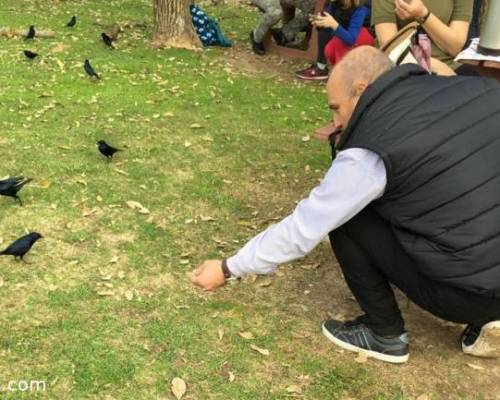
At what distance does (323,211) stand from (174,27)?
6.63 m

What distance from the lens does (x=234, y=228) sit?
420 cm

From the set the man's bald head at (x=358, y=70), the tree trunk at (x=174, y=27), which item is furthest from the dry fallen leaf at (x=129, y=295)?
the tree trunk at (x=174, y=27)

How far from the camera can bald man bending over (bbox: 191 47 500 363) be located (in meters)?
2.33

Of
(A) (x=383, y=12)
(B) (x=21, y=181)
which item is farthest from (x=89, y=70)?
(A) (x=383, y=12)

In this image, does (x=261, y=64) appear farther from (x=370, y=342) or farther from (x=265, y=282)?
(x=370, y=342)

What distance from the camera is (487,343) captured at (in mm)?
2965

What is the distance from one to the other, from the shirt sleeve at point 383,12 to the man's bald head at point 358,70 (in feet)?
5.62

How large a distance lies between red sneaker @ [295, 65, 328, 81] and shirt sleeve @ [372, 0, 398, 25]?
3.68 meters

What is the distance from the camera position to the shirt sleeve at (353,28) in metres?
6.05

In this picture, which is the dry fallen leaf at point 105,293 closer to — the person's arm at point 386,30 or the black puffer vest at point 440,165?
the black puffer vest at point 440,165

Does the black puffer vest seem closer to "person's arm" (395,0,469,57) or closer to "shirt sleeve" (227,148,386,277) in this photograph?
"shirt sleeve" (227,148,386,277)

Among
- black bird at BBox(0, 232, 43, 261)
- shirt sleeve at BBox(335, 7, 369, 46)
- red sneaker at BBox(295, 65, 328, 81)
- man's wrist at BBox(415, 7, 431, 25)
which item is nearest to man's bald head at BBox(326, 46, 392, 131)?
man's wrist at BBox(415, 7, 431, 25)

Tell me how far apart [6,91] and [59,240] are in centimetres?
300

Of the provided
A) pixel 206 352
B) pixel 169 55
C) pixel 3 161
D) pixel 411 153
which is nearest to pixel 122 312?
pixel 206 352
